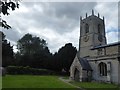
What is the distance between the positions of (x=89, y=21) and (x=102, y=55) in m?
15.8

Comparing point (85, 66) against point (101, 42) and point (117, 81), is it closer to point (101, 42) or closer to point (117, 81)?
point (117, 81)

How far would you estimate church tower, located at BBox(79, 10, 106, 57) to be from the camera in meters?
48.2

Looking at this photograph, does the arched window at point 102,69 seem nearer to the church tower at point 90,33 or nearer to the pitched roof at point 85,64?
the pitched roof at point 85,64

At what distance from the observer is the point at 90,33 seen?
48.7 m

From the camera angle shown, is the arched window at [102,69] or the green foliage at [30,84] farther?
the arched window at [102,69]

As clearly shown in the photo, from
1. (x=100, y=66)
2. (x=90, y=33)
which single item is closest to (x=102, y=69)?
(x=100, y=66)

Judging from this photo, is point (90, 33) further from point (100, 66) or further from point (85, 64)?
point (100, 66)

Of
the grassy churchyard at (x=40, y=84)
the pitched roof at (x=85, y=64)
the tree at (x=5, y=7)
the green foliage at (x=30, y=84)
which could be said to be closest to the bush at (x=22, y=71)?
the grassy churchyard at (x=40, y=84)

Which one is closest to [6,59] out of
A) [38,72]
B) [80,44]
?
[38,72]

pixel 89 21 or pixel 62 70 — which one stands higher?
pixel 89 21

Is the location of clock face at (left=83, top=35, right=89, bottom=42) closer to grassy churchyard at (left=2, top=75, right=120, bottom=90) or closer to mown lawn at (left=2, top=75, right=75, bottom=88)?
grassy churchyard at (left=2, top=75, right=120, bottom=90)

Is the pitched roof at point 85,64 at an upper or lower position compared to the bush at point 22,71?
upper

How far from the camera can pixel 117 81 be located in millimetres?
32312

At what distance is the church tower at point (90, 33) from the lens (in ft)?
158
